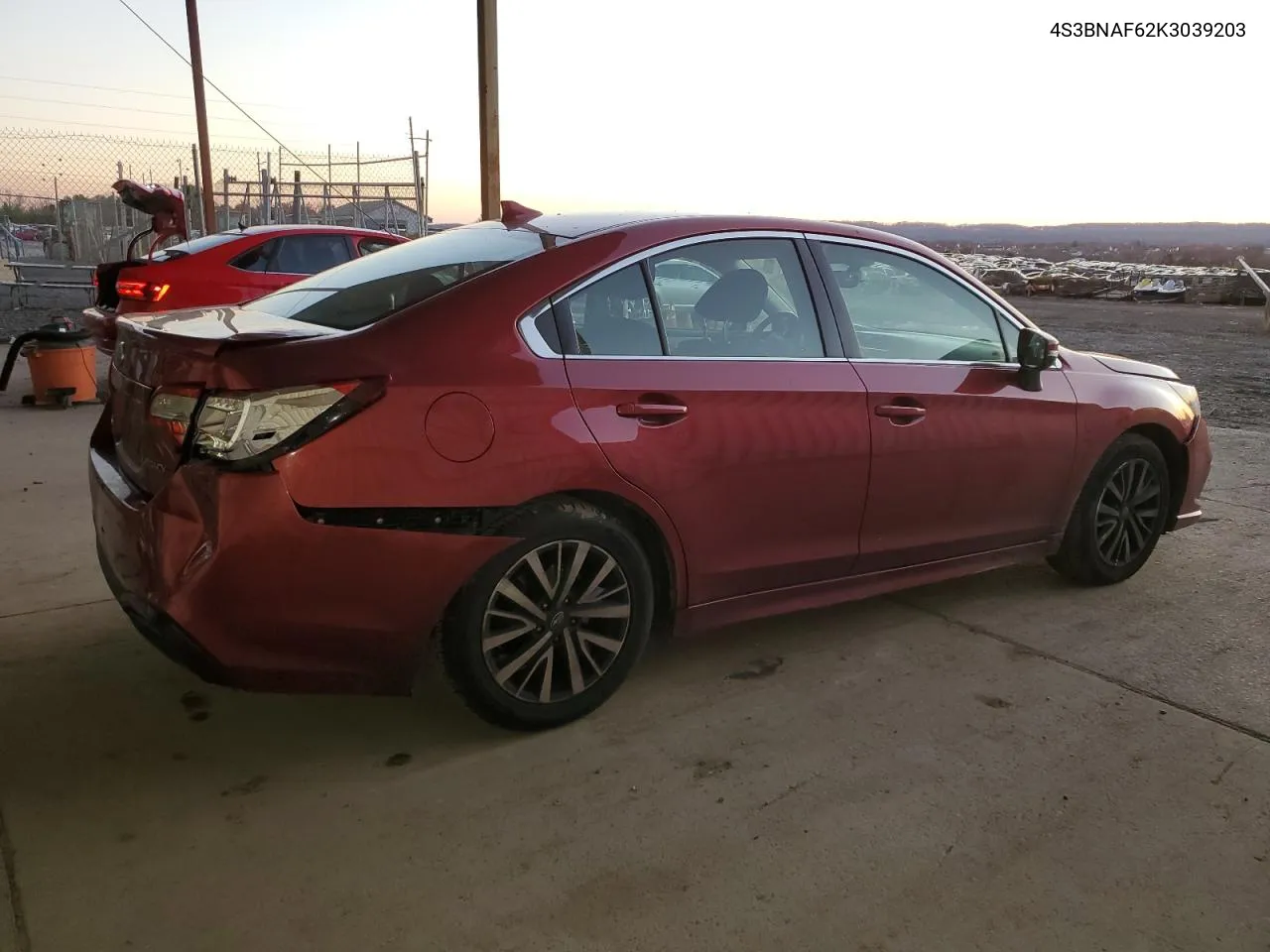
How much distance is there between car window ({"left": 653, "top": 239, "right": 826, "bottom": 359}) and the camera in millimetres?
3211

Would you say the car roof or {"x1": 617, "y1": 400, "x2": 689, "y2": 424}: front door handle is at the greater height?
the car roof

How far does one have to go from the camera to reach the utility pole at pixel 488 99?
8.52 m

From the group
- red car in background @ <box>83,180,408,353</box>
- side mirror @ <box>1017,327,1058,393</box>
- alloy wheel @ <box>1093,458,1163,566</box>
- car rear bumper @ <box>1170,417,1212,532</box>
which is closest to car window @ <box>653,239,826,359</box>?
side mirror @ <box>1017,327,1058,393</box>

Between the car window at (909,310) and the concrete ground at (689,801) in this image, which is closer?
the concrete ground at (689,801)

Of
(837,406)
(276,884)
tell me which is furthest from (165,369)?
(837,406)

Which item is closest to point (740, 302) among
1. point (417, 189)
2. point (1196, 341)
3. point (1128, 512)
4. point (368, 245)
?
point (1128, 512)

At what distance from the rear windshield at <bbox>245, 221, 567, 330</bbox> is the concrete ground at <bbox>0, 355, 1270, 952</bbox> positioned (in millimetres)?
1290

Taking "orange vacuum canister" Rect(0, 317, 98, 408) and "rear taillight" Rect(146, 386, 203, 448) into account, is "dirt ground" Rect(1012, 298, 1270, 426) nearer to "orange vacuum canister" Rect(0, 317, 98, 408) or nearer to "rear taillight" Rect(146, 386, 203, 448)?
"rear taillight" Rect(146, 386, 203, 448)

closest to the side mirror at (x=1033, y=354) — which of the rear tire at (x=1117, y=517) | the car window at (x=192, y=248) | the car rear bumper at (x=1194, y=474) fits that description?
the rear tire at (x=1117, y=517)

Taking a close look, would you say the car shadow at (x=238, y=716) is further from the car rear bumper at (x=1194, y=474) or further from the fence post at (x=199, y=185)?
the fence post at (x=199, y=185)

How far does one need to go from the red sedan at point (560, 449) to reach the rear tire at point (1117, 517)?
279 mm

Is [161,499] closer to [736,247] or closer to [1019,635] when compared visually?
[736,247]

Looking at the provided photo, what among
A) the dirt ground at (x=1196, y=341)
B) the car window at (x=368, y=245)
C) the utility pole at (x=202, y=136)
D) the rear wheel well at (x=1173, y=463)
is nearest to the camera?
the rear wheel well at (x=1173, y=463)

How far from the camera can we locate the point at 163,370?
2.66 meters
